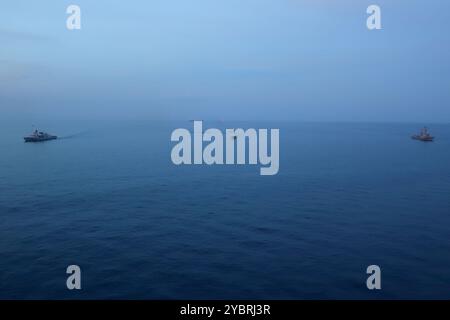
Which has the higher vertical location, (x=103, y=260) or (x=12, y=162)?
(x=12, y=162)

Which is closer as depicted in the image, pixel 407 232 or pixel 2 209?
pixel 407 232
